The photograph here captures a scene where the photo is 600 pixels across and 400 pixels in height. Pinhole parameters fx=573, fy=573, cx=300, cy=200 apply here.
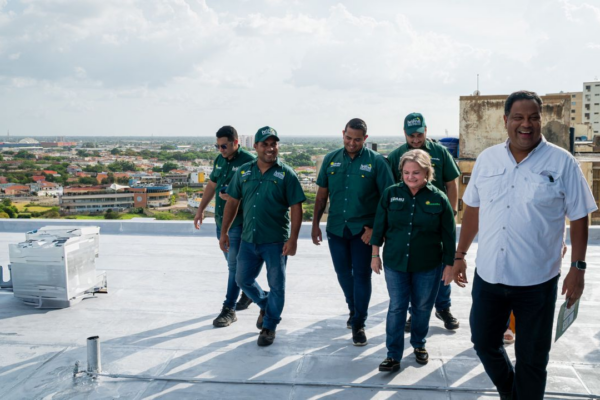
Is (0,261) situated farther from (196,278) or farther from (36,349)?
(36,349)

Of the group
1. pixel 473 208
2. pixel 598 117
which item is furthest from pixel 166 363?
pixel 598 117

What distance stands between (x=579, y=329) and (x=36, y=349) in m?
3.86

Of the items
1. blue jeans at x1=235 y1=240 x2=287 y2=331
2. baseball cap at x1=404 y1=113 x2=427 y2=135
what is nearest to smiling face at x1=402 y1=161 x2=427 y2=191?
baseball cap at x1=404 y1=113 x2=427 y2=135

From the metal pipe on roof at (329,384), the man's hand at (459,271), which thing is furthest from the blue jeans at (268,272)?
the man's hand at (459,271)

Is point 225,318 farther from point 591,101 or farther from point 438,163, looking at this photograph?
point 591,101

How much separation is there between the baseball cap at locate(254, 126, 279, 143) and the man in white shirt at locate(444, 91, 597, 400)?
5.57 feet

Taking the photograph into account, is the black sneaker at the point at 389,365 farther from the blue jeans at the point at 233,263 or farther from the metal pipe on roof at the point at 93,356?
the metal pipe on roof at the point at 93,356

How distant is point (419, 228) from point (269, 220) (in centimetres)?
111

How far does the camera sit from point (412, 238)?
3449 mm

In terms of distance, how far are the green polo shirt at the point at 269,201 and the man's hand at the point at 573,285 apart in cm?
192

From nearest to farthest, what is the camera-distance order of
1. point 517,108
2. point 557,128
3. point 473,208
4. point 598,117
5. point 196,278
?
point 517,108, point 473,208, point 196,278, point 557,128, point 598,117

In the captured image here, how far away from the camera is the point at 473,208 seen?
2912 millimetres

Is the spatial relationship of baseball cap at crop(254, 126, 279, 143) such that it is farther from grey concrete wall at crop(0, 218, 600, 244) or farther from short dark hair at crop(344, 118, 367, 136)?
grey concrete wall at crop(0, 218, 600, 244)

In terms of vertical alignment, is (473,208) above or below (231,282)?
above
